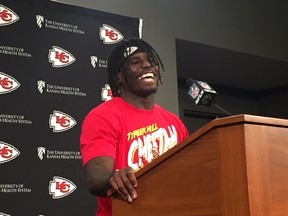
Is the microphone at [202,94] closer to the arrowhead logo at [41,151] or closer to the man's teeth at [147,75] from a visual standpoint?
the man's teeth at [147,75]

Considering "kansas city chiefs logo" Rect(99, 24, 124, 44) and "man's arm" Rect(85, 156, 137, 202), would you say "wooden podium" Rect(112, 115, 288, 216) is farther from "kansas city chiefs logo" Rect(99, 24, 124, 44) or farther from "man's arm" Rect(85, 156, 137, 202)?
"kansas city chiefs logo" Rect(99, 24, 124, 44)

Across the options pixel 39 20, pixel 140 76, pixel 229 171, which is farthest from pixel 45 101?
pixel 229 171

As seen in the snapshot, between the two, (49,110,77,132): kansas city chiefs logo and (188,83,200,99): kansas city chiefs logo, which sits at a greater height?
(49,110,77,132): kansas city chiefs logo

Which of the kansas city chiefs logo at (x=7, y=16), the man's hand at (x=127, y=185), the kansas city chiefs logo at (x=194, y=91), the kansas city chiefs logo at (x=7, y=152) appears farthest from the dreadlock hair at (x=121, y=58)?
the kansas city chiefs logo at (x=7, y=16)

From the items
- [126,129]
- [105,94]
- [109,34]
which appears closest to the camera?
[126,129]

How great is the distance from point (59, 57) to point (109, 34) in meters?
0.40

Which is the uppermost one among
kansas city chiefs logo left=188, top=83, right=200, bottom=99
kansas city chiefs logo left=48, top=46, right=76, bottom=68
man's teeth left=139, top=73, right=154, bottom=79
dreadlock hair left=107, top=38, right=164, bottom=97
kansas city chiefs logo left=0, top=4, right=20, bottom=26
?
kansas city chiefs logo left=0, top=4, right=20, bottom=26

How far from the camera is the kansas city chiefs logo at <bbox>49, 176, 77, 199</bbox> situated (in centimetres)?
275

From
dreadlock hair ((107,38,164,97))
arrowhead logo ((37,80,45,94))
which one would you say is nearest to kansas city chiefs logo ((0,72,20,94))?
arrowhead logo ((37,80,45,94))

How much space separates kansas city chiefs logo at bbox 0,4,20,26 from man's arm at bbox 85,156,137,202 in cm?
162

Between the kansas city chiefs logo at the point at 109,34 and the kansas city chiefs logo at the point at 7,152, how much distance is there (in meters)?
0.90

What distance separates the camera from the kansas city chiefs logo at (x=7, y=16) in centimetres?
277

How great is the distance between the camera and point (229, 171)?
1.04m

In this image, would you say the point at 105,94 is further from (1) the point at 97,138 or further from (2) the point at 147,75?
(1) the point at 97,138
